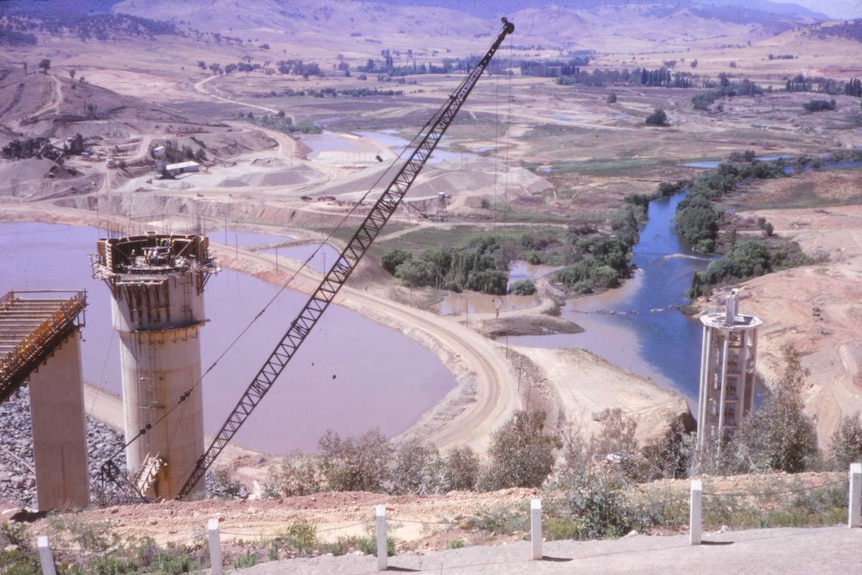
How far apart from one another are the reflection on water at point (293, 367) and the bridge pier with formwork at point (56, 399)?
1090cm

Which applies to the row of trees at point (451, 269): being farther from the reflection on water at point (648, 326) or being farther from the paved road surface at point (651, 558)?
the paved road surface at point (651, 558)

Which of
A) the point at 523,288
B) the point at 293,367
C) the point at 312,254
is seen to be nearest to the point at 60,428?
the point at 293,367

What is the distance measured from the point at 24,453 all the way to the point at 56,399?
8.52 m

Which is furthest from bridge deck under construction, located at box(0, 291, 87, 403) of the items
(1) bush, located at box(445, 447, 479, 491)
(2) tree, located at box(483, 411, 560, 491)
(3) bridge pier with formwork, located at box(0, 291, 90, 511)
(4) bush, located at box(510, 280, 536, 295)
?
(4) bush, located at box(510, 280, 536, 295)

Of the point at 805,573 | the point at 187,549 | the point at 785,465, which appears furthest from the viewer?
the point at 785,465

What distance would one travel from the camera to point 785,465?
55.5 feet

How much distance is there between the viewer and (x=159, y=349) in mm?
18891

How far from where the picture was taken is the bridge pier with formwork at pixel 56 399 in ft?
57.7

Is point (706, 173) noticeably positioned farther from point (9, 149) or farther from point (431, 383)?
point (9, 149)

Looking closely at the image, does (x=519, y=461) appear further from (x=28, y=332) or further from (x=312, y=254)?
(x=312, y=254)

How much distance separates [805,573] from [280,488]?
1063cm

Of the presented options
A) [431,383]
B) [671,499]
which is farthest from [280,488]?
[431,383]

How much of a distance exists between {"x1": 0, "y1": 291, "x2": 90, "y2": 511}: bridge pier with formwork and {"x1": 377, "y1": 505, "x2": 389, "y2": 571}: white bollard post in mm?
9835

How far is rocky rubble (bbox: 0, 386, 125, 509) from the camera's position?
2141 cm
